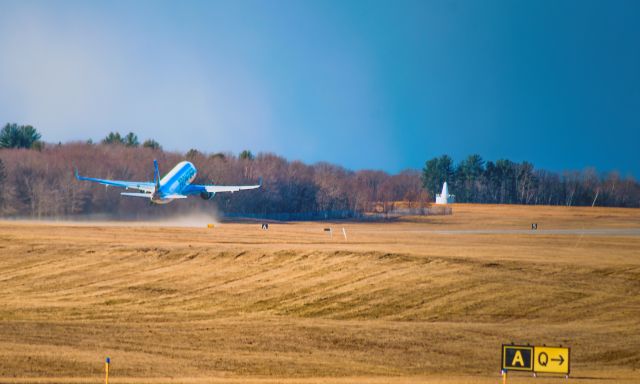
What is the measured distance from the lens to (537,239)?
8531 centimetres

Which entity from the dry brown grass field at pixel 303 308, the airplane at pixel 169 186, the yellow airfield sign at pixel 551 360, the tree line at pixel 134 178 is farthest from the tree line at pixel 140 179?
the yellow airfield sign at pixel 551 360

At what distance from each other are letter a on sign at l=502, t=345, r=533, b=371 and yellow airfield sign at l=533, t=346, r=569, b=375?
1.47 feet

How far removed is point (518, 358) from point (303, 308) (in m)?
23.7

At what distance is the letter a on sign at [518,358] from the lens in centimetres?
2441

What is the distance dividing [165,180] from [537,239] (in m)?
34.7

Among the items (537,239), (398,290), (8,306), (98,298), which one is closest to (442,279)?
(398,290)

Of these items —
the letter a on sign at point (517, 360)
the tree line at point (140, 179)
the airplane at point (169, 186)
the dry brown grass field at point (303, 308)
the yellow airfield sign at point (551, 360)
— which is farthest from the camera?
the tree line at point (140, 179)

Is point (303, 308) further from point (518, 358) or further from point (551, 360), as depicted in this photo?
point (518, 358)

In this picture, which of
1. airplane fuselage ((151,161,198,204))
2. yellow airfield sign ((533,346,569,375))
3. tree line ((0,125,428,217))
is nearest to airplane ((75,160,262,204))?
airplane fuselage ((151,161,198,204))

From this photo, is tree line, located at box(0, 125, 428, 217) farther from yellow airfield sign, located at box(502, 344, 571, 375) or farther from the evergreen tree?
yellow airfield sign, located at box(502, 344, 571, 375)

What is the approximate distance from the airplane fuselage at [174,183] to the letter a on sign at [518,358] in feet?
202

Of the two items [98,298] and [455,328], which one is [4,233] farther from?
[455,328]

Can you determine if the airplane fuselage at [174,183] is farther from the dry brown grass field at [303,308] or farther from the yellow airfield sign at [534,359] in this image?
the yellow airfield sign at [534,359]

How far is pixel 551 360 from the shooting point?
998 inches
